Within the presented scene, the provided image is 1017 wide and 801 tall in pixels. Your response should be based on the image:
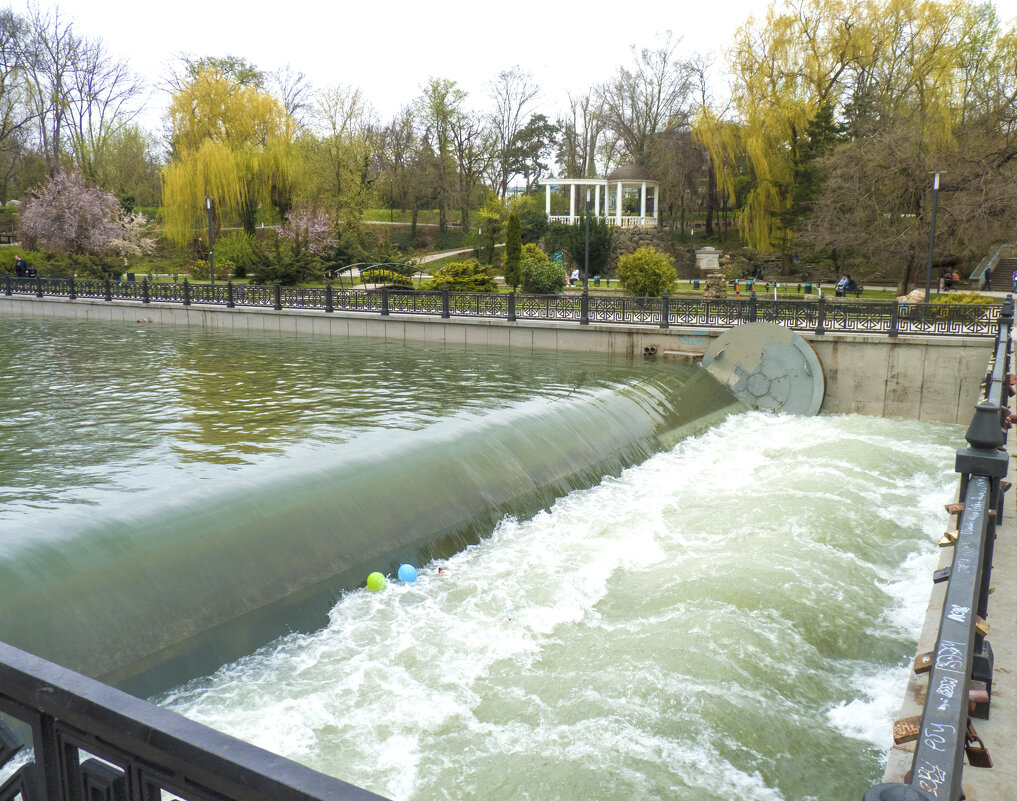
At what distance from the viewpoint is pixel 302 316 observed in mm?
25344

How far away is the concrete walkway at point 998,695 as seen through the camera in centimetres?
327

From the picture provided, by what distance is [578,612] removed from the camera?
7.81 metres

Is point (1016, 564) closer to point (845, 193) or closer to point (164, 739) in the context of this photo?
point (164, 739)

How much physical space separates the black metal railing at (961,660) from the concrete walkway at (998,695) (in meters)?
0.13

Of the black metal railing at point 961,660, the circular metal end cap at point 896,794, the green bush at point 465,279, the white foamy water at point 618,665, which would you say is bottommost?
the white foamy water at point 618,665

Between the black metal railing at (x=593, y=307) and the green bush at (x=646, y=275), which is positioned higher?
the green bush at (x=646, y=275)

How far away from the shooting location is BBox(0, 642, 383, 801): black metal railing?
1.65 metres

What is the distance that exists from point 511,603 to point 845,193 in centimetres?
3017

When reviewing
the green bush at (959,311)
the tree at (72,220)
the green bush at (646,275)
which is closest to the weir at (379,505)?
the green bush at (959,311)

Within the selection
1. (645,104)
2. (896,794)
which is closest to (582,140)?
(645,104)

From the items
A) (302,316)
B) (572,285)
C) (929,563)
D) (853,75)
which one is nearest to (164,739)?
(929,563)

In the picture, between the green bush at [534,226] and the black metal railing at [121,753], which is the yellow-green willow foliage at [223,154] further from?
the black metal railing at [121,753]

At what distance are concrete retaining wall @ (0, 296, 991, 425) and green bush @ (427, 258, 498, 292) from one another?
19.9 ft

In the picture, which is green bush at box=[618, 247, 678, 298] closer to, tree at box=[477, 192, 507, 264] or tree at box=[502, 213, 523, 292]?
tree at box=[502, 213, 523, 292]
